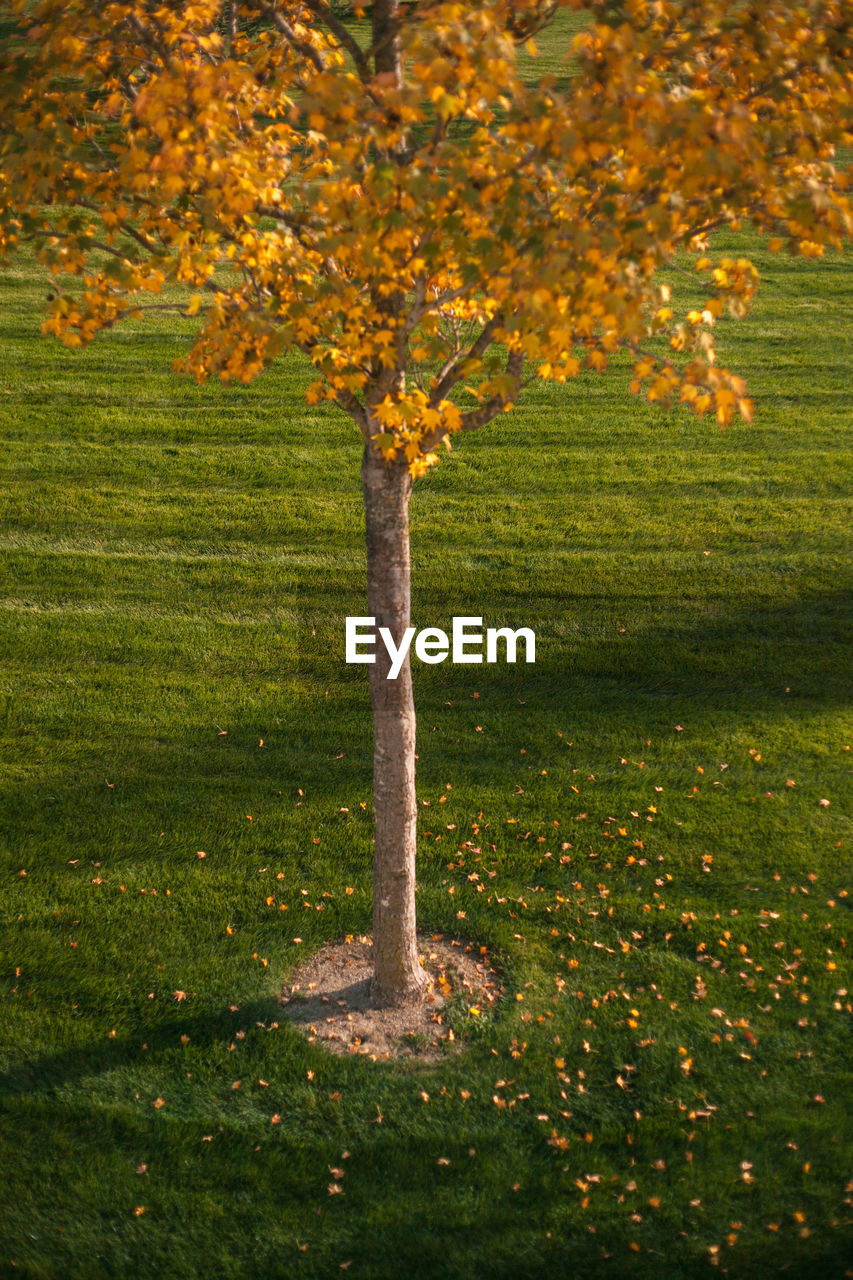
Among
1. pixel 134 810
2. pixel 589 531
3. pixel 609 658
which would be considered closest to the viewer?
pixel 134 810

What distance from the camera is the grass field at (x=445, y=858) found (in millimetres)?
4441

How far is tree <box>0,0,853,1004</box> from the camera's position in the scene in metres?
3.63

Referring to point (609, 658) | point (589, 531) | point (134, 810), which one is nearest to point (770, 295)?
point (589, 531)

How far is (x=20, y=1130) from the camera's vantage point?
15.5ft

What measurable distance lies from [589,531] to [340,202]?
735 cm

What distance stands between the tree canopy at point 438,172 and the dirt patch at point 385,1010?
273 centimetres

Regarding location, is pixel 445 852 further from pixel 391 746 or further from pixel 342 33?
pixel 342 33

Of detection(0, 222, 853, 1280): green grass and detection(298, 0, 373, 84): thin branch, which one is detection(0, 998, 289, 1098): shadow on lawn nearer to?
detection(0, 222, 853, 1280): green grass

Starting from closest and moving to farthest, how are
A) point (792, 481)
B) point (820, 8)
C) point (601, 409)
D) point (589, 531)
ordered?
point (820, 8), point (589, 531), point (792, 481), point (601, 409)

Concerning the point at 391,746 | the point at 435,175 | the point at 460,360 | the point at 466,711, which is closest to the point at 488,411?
the point at 460,360

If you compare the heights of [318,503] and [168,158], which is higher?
[168,158]

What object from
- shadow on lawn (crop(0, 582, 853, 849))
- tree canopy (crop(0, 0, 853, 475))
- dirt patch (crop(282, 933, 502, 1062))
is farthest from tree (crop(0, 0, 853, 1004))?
shadow on lawn (crop(0, 582, 853, 849))

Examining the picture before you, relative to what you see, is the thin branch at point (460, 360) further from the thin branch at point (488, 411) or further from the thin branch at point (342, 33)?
the thin branch at point (342, 33)

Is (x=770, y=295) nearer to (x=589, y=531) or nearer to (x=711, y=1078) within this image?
(x=589, y=531)
